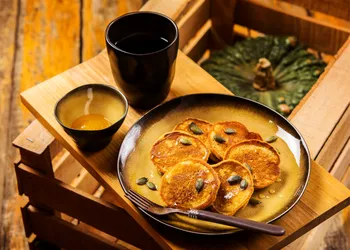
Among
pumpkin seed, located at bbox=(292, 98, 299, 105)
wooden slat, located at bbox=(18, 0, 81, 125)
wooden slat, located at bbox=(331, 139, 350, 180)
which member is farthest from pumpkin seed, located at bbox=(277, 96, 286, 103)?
wooden slat, located at bbox=(18, 0, 81, 125)

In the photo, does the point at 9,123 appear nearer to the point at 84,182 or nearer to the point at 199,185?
the point at 84,182

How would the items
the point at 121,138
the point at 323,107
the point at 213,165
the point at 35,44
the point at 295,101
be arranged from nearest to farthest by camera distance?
the point at 213,165 → the point at 121,138 → the point at 323,107 → the point at 295,101 → the point at 35,44

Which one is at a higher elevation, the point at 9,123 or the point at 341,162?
the point at 341,162

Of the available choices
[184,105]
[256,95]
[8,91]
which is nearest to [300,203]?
[184,105]

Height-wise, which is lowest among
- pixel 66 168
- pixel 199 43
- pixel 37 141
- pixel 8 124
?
pixel 8 124

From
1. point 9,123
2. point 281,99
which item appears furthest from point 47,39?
point 281,99

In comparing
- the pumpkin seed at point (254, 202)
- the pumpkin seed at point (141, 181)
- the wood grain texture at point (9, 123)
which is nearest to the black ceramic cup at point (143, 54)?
the pumpkin seed at point (141, 181)

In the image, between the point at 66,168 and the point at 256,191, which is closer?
the point at 256,191

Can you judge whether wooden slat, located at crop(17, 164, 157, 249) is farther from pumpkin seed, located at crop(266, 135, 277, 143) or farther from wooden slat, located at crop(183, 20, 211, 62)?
wooden slat, located at crop(183, 20, 211, 62)
